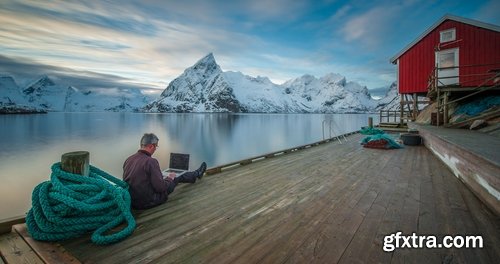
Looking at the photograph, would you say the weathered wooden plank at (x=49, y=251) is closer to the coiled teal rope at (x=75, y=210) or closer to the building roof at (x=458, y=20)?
the coiled teal rope at (x=75, y=210)

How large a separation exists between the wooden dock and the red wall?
43.9ft

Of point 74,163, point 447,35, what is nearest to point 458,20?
point 447,35

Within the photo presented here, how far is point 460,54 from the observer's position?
16.0 metres

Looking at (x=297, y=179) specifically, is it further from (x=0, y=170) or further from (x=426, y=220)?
(x=0, y=170)

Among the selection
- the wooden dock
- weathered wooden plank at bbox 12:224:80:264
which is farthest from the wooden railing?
weathered wooden plank at bbox 12:224:80:264

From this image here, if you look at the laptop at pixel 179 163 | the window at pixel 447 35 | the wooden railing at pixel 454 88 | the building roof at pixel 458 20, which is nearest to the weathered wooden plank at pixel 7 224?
the laptop at pixel 179 163

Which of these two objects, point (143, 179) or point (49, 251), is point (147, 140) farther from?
point (49, 251)

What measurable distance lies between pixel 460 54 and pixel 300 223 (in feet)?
65.7

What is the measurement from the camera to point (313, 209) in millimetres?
3658

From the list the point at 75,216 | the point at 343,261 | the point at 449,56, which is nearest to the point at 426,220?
the point at 343,261

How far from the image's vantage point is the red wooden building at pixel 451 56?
14828 millimetres

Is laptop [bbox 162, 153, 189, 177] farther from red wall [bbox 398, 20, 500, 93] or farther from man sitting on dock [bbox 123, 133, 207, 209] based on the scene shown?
red wall [bbox 398, 20, 500, 93]

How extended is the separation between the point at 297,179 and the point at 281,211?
2027 mm

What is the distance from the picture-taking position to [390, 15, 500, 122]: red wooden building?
1483 centimetres
